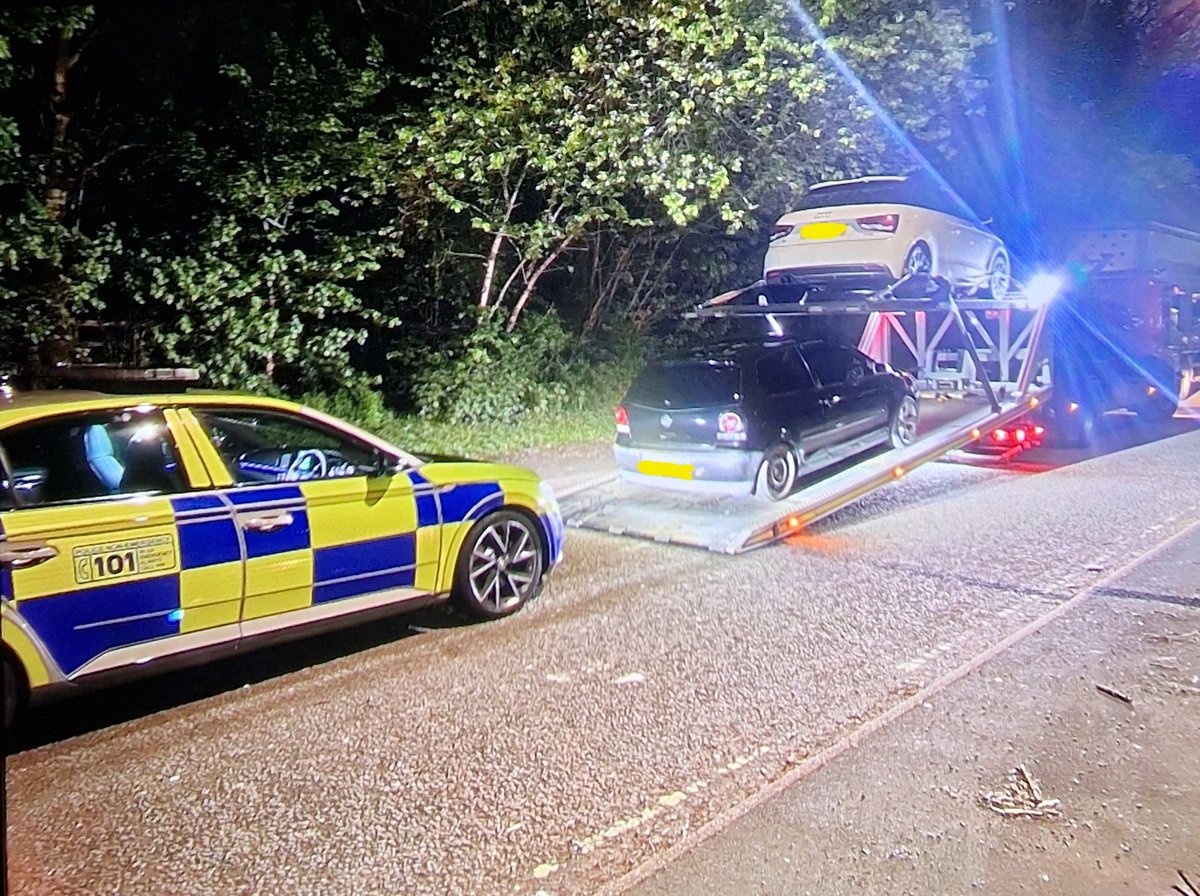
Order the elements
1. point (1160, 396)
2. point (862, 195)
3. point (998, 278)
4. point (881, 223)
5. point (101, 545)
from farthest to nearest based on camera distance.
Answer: point (1160, 396) < point (998, 278) < point (862, 195) < point (881, 223) < point (101, 545)

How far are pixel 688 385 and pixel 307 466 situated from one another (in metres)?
3.64

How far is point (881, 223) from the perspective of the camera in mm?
9234

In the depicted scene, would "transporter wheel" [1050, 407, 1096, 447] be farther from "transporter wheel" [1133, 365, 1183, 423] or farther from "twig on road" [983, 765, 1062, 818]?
"twig on road" [983, 765, 1062, 818]

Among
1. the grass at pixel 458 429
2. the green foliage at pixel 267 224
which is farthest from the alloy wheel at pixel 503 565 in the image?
the green foliage at pixel 267 224

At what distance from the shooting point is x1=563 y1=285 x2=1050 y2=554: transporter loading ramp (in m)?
7.33

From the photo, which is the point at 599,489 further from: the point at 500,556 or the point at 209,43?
the point at 209,43

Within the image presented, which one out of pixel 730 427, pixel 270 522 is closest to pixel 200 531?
pixel 270 522

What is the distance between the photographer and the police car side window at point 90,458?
402 cm

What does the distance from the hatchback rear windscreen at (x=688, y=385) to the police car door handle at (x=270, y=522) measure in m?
4.01

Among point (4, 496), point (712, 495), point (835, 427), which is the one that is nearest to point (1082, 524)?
point (835, 427)

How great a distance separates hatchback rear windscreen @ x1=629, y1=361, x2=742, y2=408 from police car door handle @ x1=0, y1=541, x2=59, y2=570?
503 cm

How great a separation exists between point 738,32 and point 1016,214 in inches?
441

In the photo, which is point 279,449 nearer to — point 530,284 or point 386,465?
point 386,465

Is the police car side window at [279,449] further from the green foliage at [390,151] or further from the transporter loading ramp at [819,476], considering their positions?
the green foliage at [390,151]
